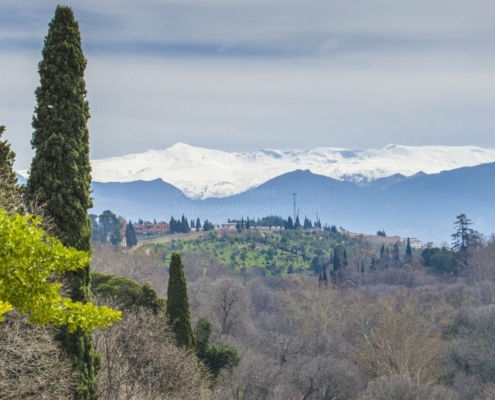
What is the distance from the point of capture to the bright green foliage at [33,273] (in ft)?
24.4

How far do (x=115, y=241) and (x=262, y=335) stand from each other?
72.0m

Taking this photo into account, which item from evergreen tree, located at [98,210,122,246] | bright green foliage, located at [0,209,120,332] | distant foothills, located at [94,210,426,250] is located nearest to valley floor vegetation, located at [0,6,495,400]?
bright green foliage, located at [0,209,120,332]

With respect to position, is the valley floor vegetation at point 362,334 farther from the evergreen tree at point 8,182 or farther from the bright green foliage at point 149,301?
the evergreen tree at point 8,182

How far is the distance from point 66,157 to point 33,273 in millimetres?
7919

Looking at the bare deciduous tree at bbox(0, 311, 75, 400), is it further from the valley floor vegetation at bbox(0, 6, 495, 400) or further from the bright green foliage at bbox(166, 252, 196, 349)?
the bright green foliage at bbox(166, 252, 196, 349)

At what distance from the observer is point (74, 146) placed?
15.6 meters

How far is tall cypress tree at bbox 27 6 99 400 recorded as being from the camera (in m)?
15.3

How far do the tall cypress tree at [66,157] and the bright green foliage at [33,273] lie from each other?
6598mm

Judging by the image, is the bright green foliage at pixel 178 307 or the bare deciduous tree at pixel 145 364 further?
the bright green foliage at pixel 178 307

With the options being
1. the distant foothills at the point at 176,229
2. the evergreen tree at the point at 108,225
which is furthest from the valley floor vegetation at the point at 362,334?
the evergreen tree at the point at 108,225

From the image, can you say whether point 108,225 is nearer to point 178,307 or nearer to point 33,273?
point 178,307

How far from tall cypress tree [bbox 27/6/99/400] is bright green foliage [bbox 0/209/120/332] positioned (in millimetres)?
6598

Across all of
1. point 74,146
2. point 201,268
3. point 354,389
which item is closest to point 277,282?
point 201,268

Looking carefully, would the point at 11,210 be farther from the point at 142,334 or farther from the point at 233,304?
the point at 233,304
